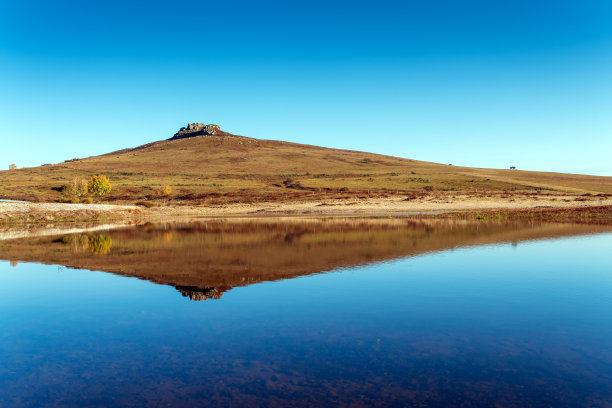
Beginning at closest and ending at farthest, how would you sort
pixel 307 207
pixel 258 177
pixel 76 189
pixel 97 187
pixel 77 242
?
pixel 77 242 < pixel 307 207 < pixel 76 189 < pixel 97 187 < pixel 258 177

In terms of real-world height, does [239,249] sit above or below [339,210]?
below

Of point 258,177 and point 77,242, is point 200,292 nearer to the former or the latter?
point 77,242

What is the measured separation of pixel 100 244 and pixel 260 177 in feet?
298

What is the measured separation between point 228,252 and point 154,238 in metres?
9.64

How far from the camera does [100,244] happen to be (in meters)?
26.9

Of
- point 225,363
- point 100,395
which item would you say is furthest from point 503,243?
point 100,395

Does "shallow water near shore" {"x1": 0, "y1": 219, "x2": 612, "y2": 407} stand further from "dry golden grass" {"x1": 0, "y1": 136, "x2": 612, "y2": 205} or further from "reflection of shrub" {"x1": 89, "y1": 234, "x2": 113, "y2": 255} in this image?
"dry golden grass" {"x1": 0, "y1": 136, "x2": 612, "y2": 205}

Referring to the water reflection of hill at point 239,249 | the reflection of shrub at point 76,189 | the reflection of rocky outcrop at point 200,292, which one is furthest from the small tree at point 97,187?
the reflection of rocky outcrop at point 200,292

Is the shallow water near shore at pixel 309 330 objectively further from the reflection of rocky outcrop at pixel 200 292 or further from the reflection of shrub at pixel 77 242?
the reflection of shrub at pixel 77 242

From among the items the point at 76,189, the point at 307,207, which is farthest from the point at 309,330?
the point at 76,189

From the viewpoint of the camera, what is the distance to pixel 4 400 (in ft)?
23.8

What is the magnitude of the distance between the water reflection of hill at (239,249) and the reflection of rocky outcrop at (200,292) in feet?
0.11

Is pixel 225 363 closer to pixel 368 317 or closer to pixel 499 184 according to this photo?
pixel 368 317

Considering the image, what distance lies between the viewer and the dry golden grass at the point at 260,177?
83875 millimetres
